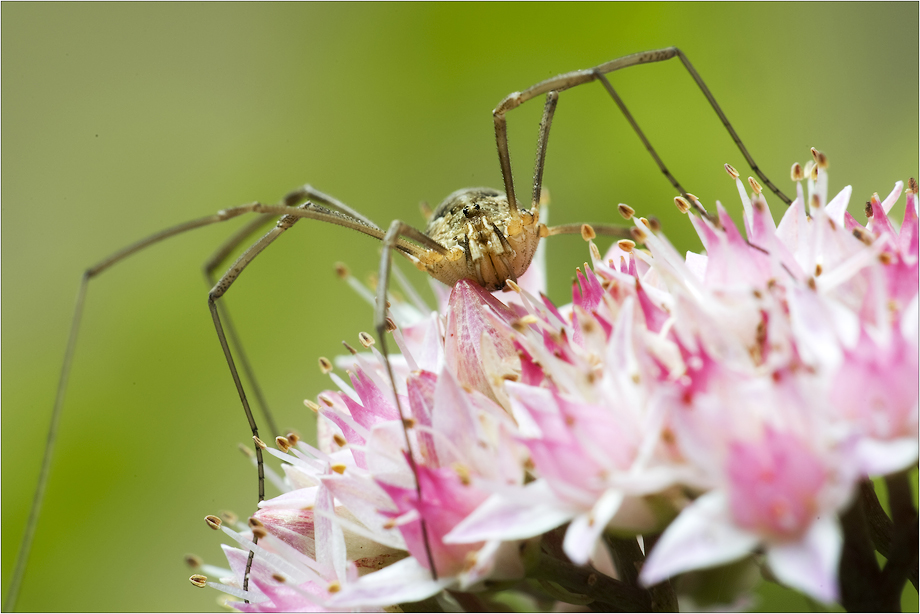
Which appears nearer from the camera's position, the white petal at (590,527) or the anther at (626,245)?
the white petal at (590,527)

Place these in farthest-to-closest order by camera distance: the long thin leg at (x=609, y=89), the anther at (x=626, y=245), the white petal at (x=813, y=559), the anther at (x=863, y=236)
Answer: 1. the long thin leg at (x=609, y=89)
2. the anther at (x=626, y=245)
3. the anther at (x=863, y=236)
4. the white petal at (x=813, y=559)

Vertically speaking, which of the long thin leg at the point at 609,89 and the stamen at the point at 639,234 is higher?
the long thin leg at the point at 609,89

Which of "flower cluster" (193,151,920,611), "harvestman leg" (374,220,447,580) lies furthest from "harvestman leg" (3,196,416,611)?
"flower cluster" (193,151,920,611)

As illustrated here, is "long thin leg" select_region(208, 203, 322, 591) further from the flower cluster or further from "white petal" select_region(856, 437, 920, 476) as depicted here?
"white petal" select_region(856, 437, 920, 476)

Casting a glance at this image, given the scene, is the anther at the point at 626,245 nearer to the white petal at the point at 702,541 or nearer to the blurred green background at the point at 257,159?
the white petal at the point at 702,541

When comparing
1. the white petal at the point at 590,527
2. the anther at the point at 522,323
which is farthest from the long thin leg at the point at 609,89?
the white petal at the point at 590,527

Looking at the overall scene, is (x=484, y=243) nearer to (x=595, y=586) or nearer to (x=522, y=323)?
(x=522, y=323)

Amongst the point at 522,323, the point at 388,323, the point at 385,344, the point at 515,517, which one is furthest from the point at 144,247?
the point at 515,517

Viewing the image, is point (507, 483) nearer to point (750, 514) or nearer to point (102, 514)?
point (750, 514)
